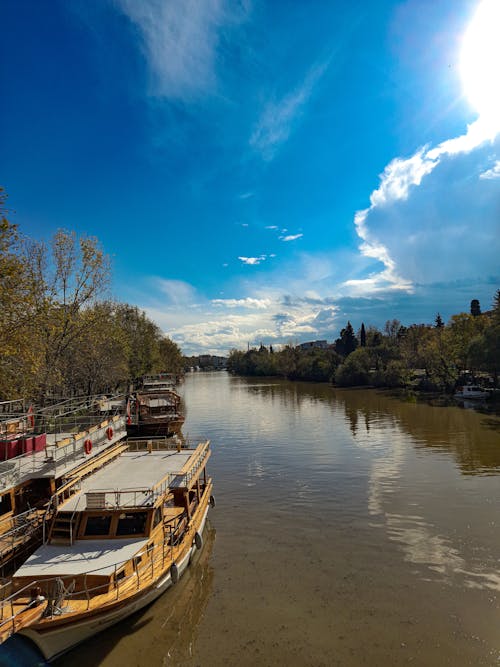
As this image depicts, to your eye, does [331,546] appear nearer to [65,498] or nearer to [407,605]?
[407,605]

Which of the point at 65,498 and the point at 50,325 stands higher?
the point at 50,325

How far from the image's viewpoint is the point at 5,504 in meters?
16.7

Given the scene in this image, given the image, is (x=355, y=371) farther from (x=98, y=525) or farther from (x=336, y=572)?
(x=98, y=525)

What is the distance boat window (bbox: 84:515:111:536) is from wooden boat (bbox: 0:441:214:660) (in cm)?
3

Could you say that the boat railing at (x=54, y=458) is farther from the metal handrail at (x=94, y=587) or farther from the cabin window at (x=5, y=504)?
the metal handrail at (x=94, y=587)

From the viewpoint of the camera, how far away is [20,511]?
56.0ft

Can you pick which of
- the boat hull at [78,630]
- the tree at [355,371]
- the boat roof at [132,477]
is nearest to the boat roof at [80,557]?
the boat hull at [78,630]

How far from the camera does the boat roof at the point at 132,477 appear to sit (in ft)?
48.1

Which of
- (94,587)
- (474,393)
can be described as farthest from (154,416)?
(474,393)

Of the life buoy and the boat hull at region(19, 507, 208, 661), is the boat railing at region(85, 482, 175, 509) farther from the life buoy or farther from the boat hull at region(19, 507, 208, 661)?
the boat hull at region(19, 507, 208, 661)

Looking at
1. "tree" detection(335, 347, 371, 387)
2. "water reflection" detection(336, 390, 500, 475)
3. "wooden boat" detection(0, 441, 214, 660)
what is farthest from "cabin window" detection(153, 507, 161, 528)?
"tree" detection(335, 347, 371, 387)

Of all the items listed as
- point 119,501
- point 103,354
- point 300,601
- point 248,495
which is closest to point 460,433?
point 248,495

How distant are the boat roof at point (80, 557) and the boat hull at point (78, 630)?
3.44 ft

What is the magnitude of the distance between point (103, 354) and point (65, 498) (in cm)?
3915
